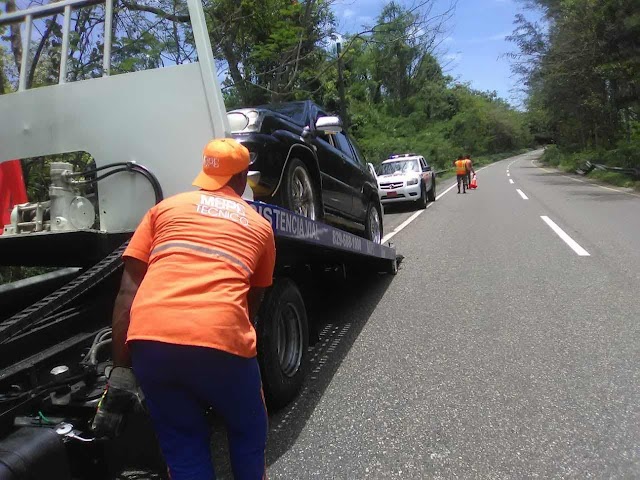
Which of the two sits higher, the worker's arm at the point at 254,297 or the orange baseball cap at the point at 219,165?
the orange baseball cap at the point at 219,165

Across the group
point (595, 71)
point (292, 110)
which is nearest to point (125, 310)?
point (292, 110)

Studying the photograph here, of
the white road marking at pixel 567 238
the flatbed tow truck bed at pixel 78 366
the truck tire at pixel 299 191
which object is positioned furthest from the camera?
the white road marking at pixel 567 238

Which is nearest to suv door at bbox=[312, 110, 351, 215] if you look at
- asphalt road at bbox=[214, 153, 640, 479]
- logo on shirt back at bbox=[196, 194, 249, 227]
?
asphalt road at bbox=[214, 153, 640, 479]

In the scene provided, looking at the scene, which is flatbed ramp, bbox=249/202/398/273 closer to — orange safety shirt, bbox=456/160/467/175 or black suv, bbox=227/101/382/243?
black suv, bbox=227/101/382/243

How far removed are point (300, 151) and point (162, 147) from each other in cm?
196

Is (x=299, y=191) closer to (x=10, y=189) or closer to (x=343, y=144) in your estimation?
(x=343, y=144)

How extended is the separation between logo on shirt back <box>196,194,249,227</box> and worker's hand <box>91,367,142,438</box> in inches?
28.0

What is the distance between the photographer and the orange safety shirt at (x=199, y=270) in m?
2.06

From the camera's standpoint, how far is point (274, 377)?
358cm

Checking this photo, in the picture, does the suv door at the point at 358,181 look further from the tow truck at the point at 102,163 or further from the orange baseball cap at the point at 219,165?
the orange baseball cap at the point at 219,165

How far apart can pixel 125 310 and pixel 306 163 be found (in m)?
3.18

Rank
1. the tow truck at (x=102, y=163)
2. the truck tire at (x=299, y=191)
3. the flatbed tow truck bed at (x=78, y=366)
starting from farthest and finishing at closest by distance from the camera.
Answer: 1. the truck tire at (x=299, y=191)
2. the tow truck at (x=102, y=163)
3. the flatbed tow truck bed at (x=78, y=366)

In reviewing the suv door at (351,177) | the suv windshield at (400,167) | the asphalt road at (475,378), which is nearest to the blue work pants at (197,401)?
the asphalt road at (475,378)

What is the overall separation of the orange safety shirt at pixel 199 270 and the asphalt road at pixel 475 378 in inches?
54.8
